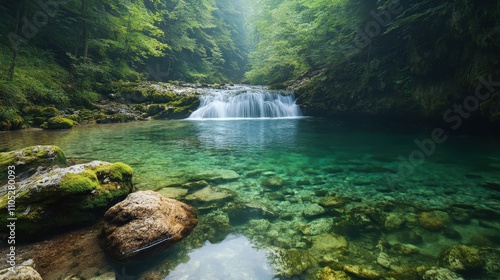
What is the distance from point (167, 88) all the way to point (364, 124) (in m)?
Answer: 16.2

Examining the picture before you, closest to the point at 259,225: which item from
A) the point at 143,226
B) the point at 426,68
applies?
the point at 143,226

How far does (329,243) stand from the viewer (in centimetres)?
312

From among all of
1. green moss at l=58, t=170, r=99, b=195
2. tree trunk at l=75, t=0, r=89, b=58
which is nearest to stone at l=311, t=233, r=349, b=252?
green moss at l=58, t=170, r=99, b=195

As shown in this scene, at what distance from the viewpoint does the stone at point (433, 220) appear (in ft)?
11.2

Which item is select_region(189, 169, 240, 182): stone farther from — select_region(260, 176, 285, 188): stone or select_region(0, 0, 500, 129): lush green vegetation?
select_region(0, 0, 500, 129): lush green vegetation

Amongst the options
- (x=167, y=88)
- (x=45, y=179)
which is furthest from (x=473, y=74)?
(x=167, y=88)

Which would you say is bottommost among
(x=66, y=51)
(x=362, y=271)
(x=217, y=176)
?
(x=362, y=271)

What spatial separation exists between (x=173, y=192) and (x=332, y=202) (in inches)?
125

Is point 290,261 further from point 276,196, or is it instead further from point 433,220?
point 433,220

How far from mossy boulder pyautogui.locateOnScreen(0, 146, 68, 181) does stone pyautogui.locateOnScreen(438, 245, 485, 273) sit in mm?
7168

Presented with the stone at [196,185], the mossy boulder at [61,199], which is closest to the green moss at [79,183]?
the mossy boulder at [61,199]

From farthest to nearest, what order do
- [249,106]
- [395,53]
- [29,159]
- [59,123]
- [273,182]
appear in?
[249,106] → [59,123] → [395,53] → [273,182] → [29,159]

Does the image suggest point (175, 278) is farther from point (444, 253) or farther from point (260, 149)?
point (260, 149)

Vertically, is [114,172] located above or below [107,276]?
above
